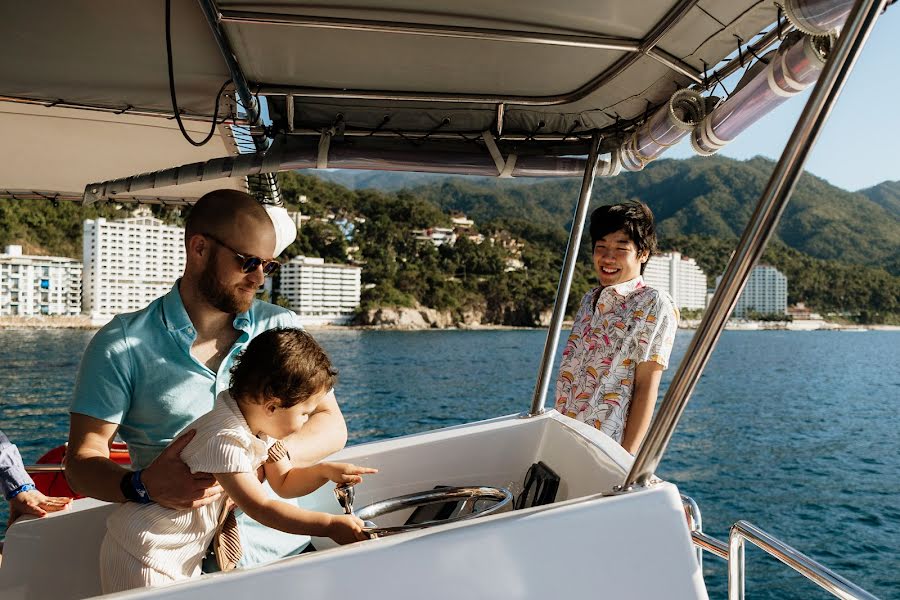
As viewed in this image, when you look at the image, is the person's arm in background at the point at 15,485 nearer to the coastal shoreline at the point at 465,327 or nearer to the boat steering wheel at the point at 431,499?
the boat steering wheel at the point at 431,499

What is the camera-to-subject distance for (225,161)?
267 cm

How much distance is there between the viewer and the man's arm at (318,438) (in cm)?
152

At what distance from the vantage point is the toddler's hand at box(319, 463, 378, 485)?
4.19 ft

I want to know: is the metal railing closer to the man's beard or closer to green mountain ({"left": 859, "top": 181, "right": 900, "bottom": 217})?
the man's beard

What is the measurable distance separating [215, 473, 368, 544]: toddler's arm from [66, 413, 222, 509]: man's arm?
55mm

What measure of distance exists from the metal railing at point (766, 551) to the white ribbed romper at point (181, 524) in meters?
0.75

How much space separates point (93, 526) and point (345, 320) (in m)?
61.9

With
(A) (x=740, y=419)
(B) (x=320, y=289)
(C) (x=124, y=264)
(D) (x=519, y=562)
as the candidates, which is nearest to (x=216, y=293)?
(D) (x=519, y=562)

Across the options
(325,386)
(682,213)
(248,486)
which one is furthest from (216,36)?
(682,213)

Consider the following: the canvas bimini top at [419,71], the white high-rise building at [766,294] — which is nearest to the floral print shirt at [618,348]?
the canvas bimini top at [419,71]

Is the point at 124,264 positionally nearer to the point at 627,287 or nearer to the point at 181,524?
the point at 627,287

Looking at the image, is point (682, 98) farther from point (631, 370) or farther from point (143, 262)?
point (143, 262)

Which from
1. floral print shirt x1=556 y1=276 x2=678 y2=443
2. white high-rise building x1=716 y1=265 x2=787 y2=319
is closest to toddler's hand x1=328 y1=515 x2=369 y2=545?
floral print shirt x1=556 y1=276 x2=678 y2=443

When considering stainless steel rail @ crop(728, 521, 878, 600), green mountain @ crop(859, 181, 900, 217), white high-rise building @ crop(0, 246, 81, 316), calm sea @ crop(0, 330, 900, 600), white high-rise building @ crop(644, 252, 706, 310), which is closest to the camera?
stainless steel rail @ crop(728, 521, 878, 600)
